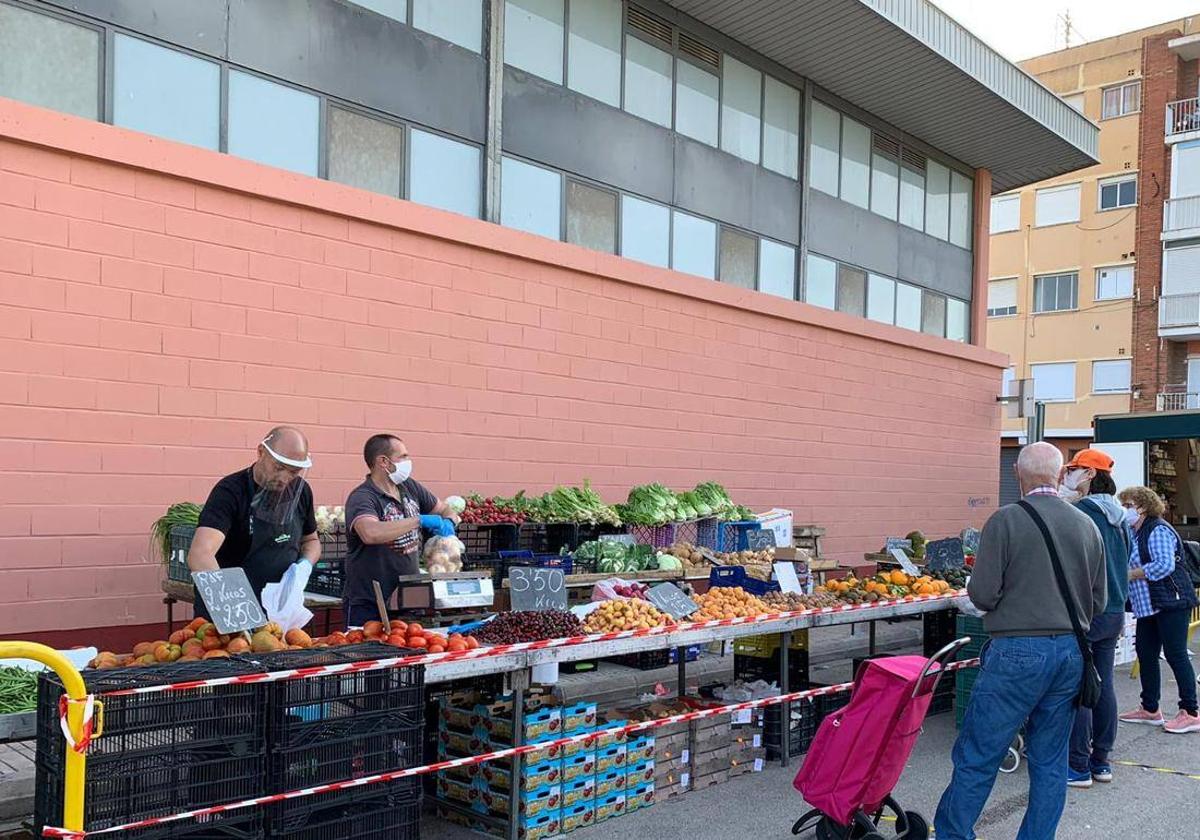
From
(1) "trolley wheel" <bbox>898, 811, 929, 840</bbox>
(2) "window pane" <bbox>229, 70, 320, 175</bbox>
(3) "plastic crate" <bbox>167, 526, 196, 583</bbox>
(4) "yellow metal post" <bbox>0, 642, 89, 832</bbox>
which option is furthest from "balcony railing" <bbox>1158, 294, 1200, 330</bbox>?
(4) "yellow metal post" <bbox>0, 642, 89, 832</bbox>

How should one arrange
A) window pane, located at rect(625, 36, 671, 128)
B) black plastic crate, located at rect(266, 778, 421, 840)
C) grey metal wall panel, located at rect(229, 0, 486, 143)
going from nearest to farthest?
black plastic crate, located at rect(266, 778, 421, 840), grey metal wall panel, located at rect(229, 0, 486, 143), window pane, located at rect(625, 36, 671, 128)

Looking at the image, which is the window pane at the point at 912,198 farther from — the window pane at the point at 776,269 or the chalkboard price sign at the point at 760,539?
the chalkboard price sign at the point at 760,539

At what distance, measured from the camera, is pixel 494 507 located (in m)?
9.65

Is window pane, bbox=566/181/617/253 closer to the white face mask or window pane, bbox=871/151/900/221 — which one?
the white face mask

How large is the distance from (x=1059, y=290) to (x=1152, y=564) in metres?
31.4

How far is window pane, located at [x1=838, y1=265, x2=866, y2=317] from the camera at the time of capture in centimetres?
1603

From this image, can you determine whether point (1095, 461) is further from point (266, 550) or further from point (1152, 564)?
point (266, 550)

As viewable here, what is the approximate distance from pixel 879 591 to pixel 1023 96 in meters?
11.9

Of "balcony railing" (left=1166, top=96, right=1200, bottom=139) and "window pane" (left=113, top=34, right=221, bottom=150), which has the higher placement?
"balcony railing" (left=1166, top=96, right=1200, bottom=139)

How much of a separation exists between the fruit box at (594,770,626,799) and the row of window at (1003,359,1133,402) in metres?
30.9

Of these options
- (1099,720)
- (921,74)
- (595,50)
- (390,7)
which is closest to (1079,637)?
(1099,720)

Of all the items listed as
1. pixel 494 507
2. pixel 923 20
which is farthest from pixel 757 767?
pixel 923 20

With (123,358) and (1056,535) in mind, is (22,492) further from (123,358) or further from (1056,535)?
(1056,535)

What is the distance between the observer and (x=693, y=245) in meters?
13.5
